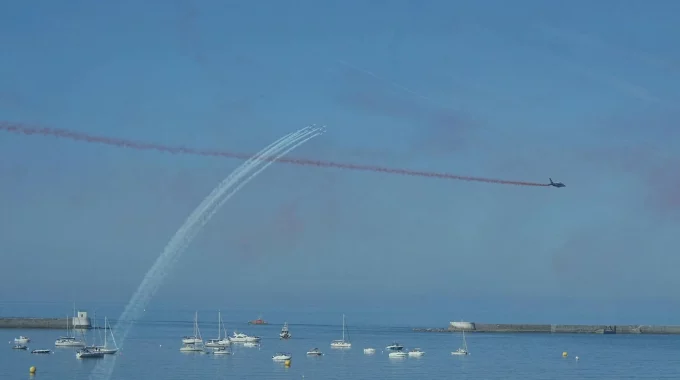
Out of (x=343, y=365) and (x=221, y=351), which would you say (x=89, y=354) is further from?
(x=343, y=365)

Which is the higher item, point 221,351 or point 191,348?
point 191,348

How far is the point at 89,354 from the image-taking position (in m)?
142

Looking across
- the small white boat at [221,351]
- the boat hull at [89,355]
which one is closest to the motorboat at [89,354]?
the boat hull at [89,355]

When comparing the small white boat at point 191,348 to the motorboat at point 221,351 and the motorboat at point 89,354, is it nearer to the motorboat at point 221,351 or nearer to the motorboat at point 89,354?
the motorboat at point 221,351

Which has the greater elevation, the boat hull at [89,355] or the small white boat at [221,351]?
the boat hull at [89,355]

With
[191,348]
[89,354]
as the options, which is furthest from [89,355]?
[191,348]

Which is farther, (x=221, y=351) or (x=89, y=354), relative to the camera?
(x=221, y=351)

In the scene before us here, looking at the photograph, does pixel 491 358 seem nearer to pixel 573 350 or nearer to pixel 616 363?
pixel 616 363

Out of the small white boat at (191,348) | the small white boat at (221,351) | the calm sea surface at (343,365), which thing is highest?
the small white boat at (191,348)

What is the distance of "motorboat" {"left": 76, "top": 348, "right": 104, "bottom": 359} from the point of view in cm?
14112

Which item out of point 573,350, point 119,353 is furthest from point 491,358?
point 119,353

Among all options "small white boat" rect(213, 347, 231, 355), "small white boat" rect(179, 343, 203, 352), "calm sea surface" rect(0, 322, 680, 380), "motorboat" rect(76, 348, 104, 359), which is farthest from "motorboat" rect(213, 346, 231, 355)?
"motorboat" rect(76, 348, 104, 359)

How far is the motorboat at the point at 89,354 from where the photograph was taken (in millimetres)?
141125

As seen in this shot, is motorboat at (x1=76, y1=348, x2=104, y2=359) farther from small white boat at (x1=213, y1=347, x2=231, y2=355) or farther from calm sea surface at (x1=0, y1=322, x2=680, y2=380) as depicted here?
small white boat at (x1=213, y1=347, x2=231, y2=355)
